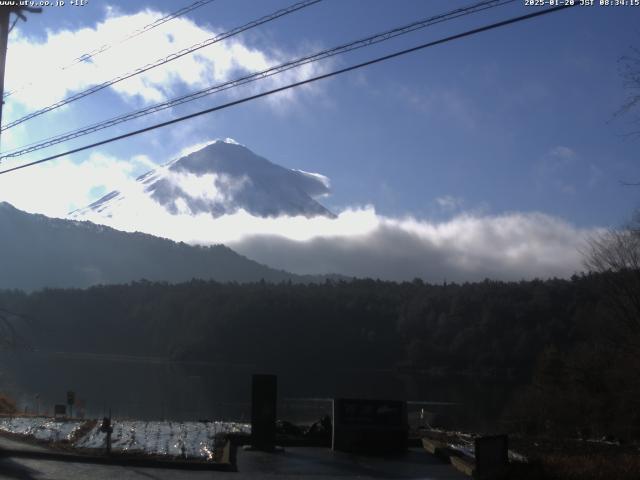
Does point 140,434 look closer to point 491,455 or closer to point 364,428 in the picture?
point 364,428

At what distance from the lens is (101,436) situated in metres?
18.8

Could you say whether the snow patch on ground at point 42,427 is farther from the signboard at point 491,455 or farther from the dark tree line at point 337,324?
the dark tree line at point 337,324

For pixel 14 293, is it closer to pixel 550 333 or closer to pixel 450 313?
pixel 450 313

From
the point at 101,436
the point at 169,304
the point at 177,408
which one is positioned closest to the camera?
the point at 101,436

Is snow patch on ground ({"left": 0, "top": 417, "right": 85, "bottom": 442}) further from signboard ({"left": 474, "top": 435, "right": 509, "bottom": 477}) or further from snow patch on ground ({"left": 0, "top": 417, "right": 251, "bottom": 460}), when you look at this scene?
signboard ({"left": 474, "top": 435, "right": 509, "bottom": 477})

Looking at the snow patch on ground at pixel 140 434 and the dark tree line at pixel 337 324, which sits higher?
the dark tree line at pixel 337 324

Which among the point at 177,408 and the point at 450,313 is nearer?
the point at 177,408

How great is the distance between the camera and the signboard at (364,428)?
1862 centimetres

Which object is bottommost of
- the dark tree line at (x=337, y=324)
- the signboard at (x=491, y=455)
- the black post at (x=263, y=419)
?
the signboard at (x=491, y=455)

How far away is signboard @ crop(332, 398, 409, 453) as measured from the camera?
1862 centimetres

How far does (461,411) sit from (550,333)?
3308 centimetres

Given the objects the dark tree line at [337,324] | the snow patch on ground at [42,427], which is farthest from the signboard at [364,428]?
the dark tree line at [337,324]

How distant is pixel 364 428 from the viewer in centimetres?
1861

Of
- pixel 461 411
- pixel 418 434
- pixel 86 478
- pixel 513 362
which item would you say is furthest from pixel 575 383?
pixel 513 362
